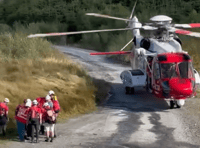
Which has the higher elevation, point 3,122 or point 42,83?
point 42,83

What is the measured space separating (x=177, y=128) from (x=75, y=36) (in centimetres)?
3760

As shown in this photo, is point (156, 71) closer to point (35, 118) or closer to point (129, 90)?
point (129, 90)

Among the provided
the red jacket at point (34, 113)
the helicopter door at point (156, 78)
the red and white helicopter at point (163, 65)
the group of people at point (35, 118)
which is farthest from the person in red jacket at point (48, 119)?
the helicopter door at point (156, 78)

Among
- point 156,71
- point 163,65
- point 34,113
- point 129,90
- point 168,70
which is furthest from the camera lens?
point 129,90

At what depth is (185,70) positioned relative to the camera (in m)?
20.0

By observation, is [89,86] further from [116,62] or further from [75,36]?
[75,36]

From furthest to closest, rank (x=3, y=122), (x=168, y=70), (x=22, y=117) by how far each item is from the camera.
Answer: (x=168, y=70), (x=3, y=122), (x=22, y=117)

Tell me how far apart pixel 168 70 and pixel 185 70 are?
81cm

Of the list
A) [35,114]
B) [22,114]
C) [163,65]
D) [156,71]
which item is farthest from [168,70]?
[22,114]

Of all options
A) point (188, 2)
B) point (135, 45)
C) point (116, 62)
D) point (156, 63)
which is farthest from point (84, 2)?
point (156, 63)

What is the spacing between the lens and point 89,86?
2303 cm

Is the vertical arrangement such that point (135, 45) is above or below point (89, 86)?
above

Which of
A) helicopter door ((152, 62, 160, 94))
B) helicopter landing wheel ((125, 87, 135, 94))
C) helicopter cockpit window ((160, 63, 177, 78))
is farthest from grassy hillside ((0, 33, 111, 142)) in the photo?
helicopter cockpit window ((160, 63, 177, 78))

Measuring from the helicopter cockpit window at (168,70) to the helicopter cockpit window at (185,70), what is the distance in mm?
291
